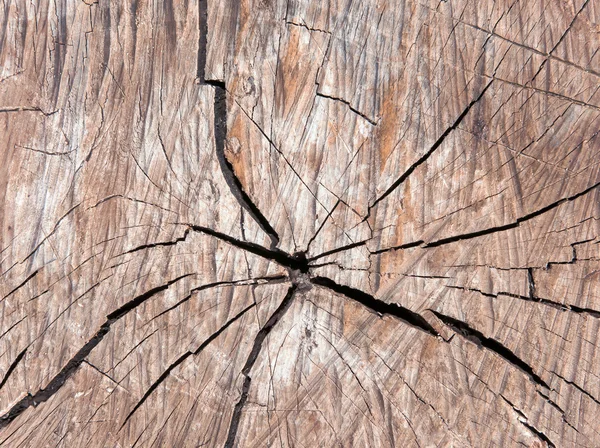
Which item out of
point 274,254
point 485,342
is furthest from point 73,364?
point 485,342

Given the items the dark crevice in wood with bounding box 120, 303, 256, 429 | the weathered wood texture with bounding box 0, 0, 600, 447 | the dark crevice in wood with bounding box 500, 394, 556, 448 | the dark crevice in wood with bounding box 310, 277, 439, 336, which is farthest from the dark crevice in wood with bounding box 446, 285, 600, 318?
the dark crevice in wood with bounding box 120, 303, 256, 429

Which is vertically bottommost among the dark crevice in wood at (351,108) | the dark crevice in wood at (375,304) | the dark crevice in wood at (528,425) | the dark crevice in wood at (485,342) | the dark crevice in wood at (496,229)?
the dark crevice in wood at (528,425)

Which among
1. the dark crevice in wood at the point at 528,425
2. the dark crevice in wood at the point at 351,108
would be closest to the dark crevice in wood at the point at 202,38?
the dark crevice in wood at the point at 351,108

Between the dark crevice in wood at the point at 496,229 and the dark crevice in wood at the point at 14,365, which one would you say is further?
the dark crevice in wood at the point at 14,365

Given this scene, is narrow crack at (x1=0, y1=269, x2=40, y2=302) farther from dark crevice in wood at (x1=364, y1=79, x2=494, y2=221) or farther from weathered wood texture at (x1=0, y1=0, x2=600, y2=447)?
dark crevice in wood at (x1=364, y1=79, x2=494, y2=221)

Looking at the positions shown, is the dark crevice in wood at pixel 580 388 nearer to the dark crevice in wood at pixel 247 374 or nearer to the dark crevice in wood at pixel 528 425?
the dark crevice in wood at pixel 528 425

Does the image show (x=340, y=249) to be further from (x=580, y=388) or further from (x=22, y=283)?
(x=22, y=283)
